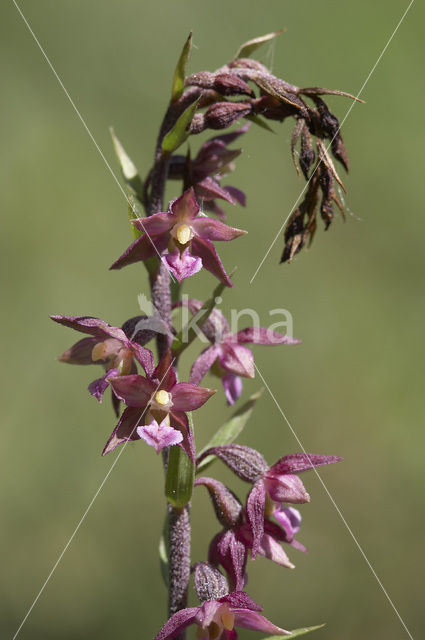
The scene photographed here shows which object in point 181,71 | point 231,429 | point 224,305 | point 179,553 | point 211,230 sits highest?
point 181,71

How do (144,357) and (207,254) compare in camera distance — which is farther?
(207,254)

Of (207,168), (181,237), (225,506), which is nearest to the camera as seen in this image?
(181,237)

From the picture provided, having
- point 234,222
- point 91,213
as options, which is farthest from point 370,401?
point 91,213

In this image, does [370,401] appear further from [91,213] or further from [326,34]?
[326,34]

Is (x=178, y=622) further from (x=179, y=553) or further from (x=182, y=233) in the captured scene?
(x=182, y=233)

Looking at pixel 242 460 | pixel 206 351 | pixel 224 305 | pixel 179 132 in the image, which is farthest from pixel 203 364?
pixel 224 305

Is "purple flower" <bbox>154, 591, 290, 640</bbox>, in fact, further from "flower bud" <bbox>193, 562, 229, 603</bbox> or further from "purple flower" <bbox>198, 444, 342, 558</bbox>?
"purple flower" <bbox>198, 444, 342, 558</bbox>
